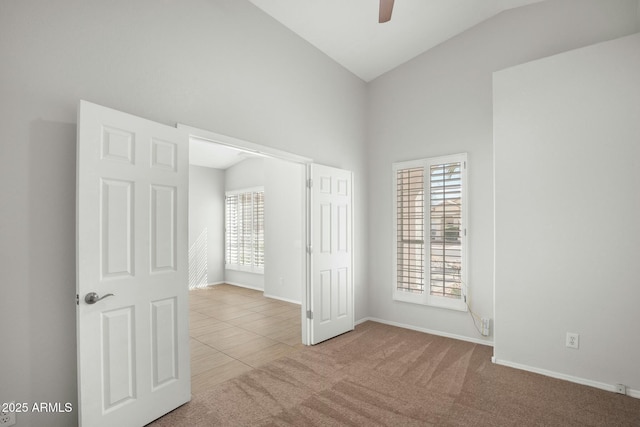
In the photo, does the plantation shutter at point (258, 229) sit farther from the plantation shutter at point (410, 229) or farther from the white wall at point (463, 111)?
the plantation shutter at point (410, 229)

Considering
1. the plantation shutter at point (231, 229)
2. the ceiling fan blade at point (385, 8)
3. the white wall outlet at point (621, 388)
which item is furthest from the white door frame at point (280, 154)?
the plantation shutter at point (231, 229)

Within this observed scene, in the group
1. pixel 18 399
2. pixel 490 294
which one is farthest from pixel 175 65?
pixel 490 294

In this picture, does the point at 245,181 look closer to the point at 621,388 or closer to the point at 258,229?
the point at 258,229

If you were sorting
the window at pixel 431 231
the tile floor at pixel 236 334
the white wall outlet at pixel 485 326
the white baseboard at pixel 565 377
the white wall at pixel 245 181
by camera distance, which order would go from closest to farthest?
the white baseboard at pixel 565 377
the tile floor at pixel 236 334
the white wall outlet at pixel 485 326
the window at pixel 431 231
the white wall at pixel 245 181

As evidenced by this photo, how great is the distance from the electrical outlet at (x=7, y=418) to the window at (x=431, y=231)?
12.7ft

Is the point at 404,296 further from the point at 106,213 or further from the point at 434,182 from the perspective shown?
the point at 106,213

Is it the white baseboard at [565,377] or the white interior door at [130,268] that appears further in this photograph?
the white baseboard at [565,377]

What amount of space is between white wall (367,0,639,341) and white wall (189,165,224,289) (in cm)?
452

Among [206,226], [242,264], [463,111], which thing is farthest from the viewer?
[206,226]

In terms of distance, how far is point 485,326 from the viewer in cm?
371

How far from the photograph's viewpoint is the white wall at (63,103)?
1805 millimetres

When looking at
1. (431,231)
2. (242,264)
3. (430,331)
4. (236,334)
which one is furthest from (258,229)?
(430,331)

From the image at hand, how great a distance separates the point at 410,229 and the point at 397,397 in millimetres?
2236

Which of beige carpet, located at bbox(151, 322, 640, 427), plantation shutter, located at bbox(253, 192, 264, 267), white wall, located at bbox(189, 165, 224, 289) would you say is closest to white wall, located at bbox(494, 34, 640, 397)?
beige carpet, located at bbox(151, 322, 640, 427)
